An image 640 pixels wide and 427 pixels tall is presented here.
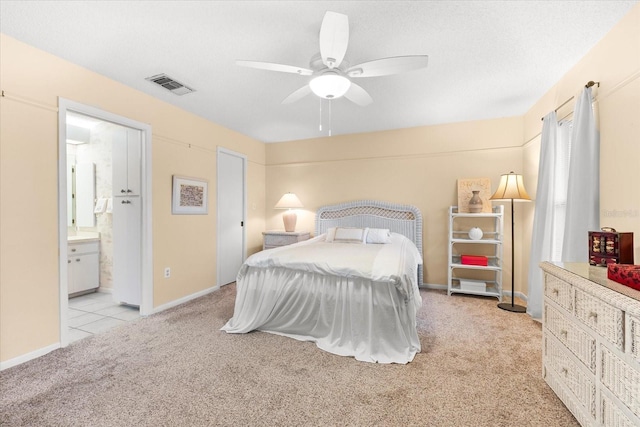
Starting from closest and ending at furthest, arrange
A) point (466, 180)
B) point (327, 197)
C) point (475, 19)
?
point (475, 19)
point (466, 180)
point (327, 197)

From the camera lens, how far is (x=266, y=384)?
196 cm

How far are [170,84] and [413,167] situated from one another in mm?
3478

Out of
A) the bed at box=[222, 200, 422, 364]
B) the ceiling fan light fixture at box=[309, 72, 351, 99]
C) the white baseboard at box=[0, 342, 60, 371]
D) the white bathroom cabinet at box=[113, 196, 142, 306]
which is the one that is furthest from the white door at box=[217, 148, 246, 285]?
the ceiling fan light fixture at box=[309, 72, 351, 99]

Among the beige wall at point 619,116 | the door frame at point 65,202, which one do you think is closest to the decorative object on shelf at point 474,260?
the beige wall at point 619,116

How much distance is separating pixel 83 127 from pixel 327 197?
3.93 meters

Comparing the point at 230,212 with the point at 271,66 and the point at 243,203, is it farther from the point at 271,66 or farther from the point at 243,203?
the point at 271,66

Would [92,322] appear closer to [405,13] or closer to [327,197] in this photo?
[327,197]

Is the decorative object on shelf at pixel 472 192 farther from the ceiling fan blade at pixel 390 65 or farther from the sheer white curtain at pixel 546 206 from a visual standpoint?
the ceiling fan blade at pixel 390 65

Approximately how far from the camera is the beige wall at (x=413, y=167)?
414 cm

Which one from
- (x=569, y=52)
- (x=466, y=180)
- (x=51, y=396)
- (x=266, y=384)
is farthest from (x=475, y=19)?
(x=51, y=396)

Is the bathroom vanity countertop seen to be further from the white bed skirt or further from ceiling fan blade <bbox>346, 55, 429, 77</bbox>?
ceiling fan blade <bbox>346, 55, 429, 77</bbox>

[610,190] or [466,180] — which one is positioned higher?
[466,180]

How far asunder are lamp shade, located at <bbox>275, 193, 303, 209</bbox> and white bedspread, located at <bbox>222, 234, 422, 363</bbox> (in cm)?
203

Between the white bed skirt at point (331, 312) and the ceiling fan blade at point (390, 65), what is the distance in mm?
1631
